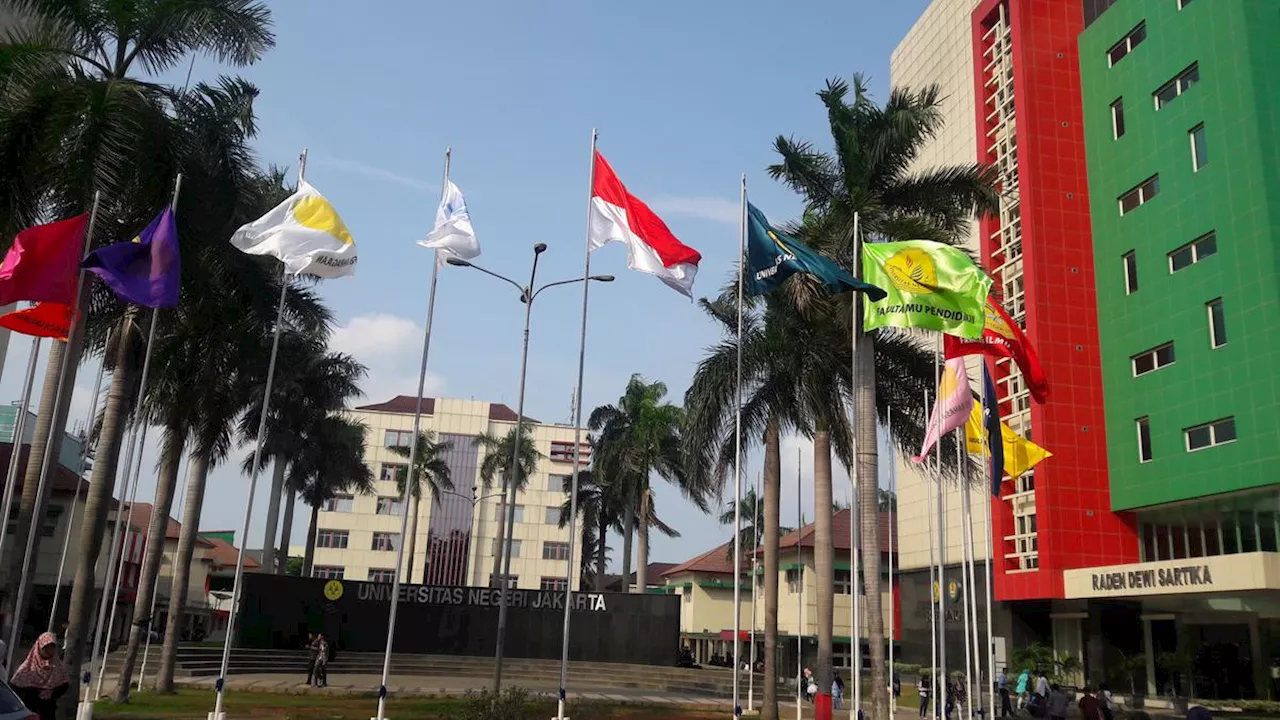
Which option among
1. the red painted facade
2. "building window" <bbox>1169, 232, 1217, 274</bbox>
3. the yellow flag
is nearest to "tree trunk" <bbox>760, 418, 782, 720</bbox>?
the yellow flag

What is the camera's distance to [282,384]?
40469mm

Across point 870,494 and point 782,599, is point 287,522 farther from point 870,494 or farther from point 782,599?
point 870,494

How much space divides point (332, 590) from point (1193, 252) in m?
39.5

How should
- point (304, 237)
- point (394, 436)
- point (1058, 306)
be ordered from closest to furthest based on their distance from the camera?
point (304, 237) < point (1058, 306) < point (394, 436)

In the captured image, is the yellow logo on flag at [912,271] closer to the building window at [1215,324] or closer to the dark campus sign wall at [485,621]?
the building window at [1215,324]

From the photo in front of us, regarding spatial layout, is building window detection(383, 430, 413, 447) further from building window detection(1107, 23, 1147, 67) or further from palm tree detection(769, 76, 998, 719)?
palm tree detection(769, 76, 998, 719)

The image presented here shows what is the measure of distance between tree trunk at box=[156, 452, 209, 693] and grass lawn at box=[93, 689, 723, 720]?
83 centimetres

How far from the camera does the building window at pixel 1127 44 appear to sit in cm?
4453

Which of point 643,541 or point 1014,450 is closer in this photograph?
point 1014,450

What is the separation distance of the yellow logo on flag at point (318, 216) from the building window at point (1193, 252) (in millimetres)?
34388

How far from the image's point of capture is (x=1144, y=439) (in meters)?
42.1

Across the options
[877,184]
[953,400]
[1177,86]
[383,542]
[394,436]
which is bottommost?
[953,400]

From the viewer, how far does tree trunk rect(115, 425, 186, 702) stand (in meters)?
27.4

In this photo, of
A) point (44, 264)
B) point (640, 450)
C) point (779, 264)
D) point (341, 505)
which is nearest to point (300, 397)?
point (640, 450)
